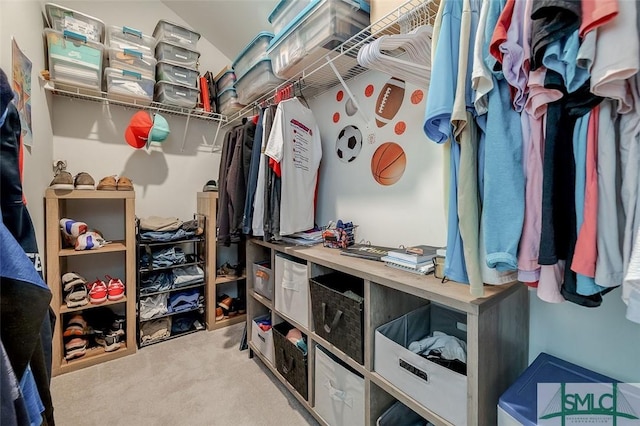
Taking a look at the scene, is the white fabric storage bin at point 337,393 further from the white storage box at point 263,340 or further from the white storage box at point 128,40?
the white storage box at point 128,40

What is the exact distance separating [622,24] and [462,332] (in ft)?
3.87

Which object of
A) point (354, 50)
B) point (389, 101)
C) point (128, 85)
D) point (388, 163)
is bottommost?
point (388, 163)

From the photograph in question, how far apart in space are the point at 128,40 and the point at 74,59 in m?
0.41

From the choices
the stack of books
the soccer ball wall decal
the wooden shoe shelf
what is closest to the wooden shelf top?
the wooden shoe shelf

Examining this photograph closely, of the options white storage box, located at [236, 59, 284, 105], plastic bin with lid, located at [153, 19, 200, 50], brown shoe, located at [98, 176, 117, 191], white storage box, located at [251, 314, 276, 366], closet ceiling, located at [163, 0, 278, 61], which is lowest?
white storage box, located at [251, 314, 276, 366]

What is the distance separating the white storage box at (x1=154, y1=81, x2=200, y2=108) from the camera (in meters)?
2.28

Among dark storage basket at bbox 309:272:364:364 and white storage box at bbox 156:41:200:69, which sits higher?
white storage box at bbox 156:41:200:69

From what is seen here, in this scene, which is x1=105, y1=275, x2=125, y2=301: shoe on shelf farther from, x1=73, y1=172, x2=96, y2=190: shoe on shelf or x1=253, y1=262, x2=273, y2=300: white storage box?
x1=253, y1=262, x2=273, y2=300: white storage box

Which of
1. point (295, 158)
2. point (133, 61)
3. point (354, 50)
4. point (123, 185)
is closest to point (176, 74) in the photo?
point (133, 61)

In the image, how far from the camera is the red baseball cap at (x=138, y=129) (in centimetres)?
218

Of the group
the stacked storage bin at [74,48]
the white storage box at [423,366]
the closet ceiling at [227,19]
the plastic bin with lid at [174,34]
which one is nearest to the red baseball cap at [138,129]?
the stacked storage bin at [74,48]

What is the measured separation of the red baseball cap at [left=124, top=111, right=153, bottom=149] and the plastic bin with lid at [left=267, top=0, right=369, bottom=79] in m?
1.34

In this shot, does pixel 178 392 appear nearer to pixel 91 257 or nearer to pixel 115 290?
pixel 115 290

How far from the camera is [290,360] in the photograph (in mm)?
1536
